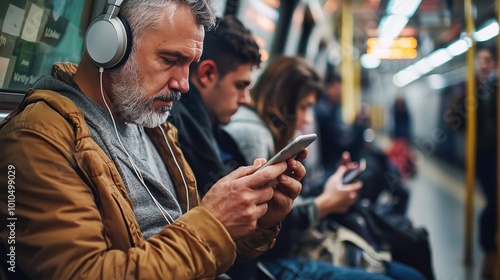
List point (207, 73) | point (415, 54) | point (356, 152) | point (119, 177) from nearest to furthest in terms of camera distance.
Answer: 1. point (119, 177)
2. point (207, 73)
3. point (356, 152)
4. point (415, 54)

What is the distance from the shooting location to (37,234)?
91 cm

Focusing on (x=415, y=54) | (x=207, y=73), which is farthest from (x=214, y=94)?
(x=415, y=54)

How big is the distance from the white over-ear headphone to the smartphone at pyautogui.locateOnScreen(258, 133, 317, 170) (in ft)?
1.31

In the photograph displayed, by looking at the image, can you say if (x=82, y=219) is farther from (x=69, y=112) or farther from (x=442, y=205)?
(x=442, y=205)

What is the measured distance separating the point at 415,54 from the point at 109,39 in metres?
3.47

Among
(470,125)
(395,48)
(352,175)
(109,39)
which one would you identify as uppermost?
(395,48)

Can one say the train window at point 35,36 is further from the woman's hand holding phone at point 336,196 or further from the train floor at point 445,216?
the train floor at point 445,216

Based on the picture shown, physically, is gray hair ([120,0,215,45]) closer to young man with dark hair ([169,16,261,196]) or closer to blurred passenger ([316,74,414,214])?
young man with dark hair ([169,16,261,196])

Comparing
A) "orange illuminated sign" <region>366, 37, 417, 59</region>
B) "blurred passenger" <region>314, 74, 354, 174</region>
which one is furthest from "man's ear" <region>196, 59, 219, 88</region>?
"orange illuminated sign" <region>366, 37, 417, 59</region>

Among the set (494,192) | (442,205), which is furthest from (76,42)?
(442,205)

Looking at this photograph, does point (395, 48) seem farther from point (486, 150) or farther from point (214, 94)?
point (214, 94)

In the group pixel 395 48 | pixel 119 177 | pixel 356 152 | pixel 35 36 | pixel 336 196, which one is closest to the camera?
pixel 119 177

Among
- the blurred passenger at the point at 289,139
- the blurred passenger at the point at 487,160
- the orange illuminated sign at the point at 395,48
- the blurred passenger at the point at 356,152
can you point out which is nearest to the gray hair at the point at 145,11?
the blurred passenger at the point at 289,139

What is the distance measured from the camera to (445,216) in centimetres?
527
